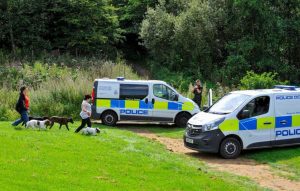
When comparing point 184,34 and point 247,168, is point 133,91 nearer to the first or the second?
point 247,168

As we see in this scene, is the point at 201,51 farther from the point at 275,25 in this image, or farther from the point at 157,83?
the point at 157,83

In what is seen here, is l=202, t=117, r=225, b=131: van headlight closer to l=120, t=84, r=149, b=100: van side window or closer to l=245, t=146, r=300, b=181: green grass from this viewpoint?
l=245, t=146, r=300, b=181: green grass

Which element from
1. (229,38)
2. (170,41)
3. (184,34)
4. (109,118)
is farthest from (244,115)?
(170,41)

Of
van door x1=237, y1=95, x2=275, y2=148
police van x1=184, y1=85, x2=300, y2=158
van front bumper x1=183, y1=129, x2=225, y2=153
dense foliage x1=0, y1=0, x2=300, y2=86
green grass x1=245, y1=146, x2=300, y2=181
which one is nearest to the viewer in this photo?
green grass x1=245, y1=146, x2=300, y2=181

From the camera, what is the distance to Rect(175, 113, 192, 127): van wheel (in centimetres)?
2370

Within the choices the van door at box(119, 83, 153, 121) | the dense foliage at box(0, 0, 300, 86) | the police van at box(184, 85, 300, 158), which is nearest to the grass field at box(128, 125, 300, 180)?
the police van at box(184, 85, 300, 158)

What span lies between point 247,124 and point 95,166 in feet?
19.1

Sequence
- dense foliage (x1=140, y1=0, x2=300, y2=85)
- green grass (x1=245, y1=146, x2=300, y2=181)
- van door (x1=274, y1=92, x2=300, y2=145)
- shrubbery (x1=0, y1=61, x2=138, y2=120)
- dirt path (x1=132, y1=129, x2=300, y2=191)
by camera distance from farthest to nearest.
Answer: dense foliage (x1=140, y1=0, x2=300, y2=85) < shrubbery (x1=0, y1=61, x2=138, y2=120) < van door (x1=274, y1=92, x2=300, y2=145) < green grass (x1=245, y1=146, x2=300, y2=181) < dirt path (x1=132, y1=129, x2=300, y2=191)

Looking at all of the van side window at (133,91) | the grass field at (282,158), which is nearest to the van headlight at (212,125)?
the grass field at (282,158)

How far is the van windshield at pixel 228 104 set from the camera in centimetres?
1727

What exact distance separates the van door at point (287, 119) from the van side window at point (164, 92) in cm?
683

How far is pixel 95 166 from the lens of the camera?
43.2 feet

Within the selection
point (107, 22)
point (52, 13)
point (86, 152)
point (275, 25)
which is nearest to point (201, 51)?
point (275, 25)

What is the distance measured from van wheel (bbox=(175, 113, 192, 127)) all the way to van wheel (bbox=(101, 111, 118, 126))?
2680mm
